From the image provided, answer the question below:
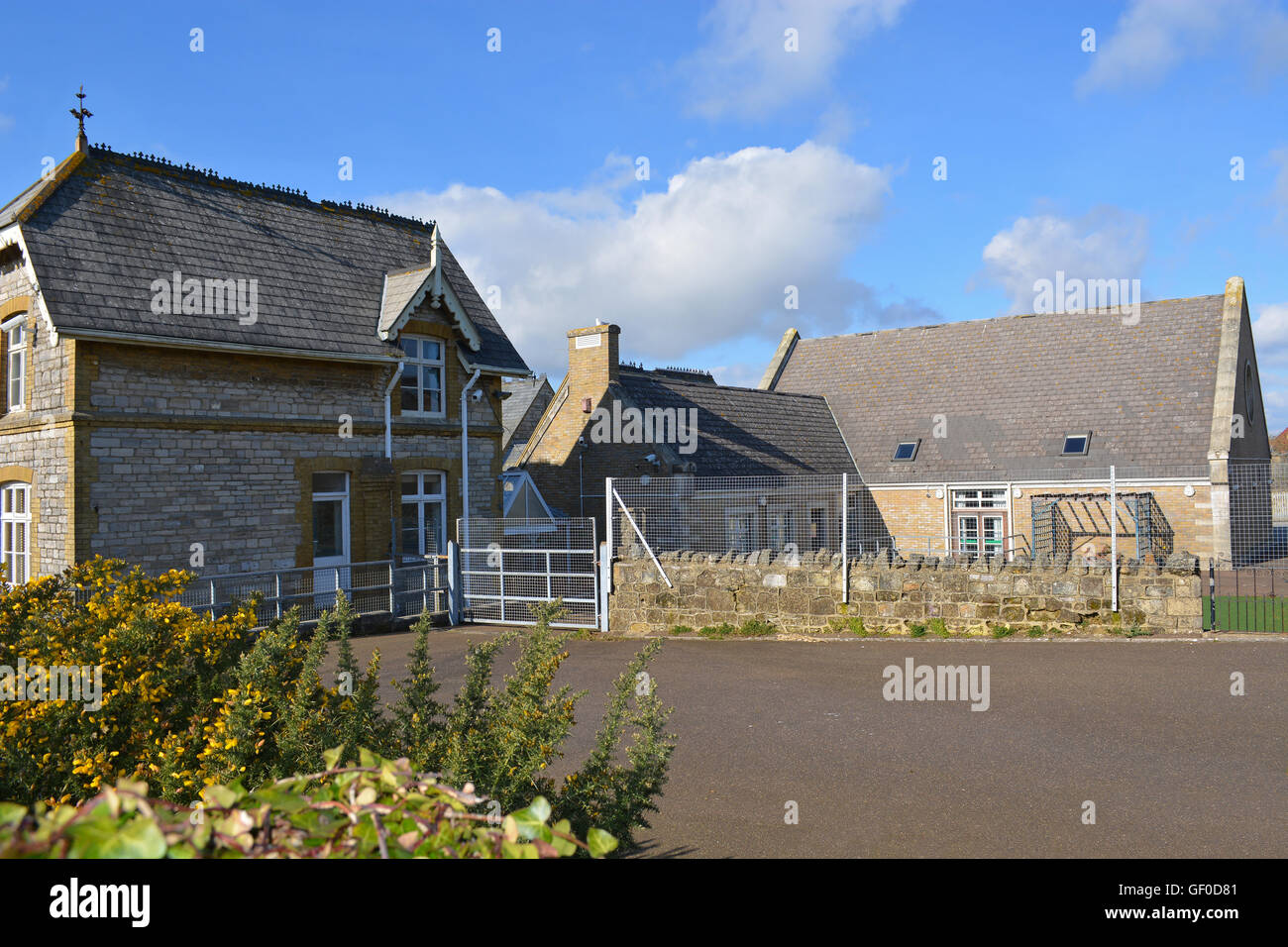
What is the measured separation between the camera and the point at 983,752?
8.20 metres

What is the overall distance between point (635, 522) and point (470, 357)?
277 inches

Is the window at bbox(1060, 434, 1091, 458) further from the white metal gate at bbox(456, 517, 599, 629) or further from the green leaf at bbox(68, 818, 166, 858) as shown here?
the green leaf at bbox(68, 818, 166, 858)

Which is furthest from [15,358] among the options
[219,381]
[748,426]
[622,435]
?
[748,426]

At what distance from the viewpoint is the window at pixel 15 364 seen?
54.3 feet

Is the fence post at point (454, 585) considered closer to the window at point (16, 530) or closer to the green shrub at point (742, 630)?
the green shrub at point (742, 630)

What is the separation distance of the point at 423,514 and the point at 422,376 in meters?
3.11

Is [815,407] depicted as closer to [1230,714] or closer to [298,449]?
[298,449]

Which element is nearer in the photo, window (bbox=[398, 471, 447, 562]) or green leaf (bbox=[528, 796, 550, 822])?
green leaf (bbox=[528, 796, 550, 822])

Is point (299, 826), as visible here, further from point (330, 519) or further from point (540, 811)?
point (330, 519)

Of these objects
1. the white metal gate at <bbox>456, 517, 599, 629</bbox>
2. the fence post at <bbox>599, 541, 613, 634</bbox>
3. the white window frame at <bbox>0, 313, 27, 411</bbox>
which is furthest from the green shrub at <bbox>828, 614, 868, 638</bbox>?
the white window frame at <bbox>0, 313, 27, 411</bbox>

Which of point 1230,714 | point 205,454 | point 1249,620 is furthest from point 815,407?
point 1230,714

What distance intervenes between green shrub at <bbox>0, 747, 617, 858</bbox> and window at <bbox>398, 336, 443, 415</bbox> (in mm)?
18317

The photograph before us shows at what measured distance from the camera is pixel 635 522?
16.4 meters

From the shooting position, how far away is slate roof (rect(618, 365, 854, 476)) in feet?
80.8
